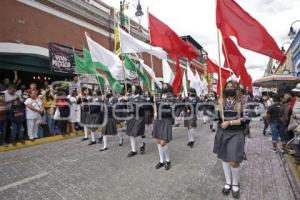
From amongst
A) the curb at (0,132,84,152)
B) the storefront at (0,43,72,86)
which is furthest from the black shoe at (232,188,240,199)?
the storefront at (0,43,72,86)

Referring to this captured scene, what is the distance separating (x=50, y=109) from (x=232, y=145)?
8047 millimetres

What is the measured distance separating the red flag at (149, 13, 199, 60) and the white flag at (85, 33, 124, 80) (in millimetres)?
2728

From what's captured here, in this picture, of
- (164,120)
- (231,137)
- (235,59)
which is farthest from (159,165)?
(235,59)

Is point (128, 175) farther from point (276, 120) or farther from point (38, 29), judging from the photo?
point (38, 29)

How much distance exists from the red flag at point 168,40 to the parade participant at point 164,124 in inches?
42.7

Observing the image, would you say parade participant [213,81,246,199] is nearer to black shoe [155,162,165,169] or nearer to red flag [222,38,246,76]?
red flag [222,38,246,76]

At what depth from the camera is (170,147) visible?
28.8ft

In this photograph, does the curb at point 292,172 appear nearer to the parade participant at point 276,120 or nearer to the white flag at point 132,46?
the parade participant at point 276,120

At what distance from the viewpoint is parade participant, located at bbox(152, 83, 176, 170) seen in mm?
6371

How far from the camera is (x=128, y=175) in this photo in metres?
5.82

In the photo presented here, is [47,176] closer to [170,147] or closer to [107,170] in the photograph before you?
[107,170]

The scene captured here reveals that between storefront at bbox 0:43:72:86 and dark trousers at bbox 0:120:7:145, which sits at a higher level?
→ storefront at bbox 0:43:72:86

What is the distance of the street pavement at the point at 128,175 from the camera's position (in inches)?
188

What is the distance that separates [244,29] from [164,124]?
8.59 feet
